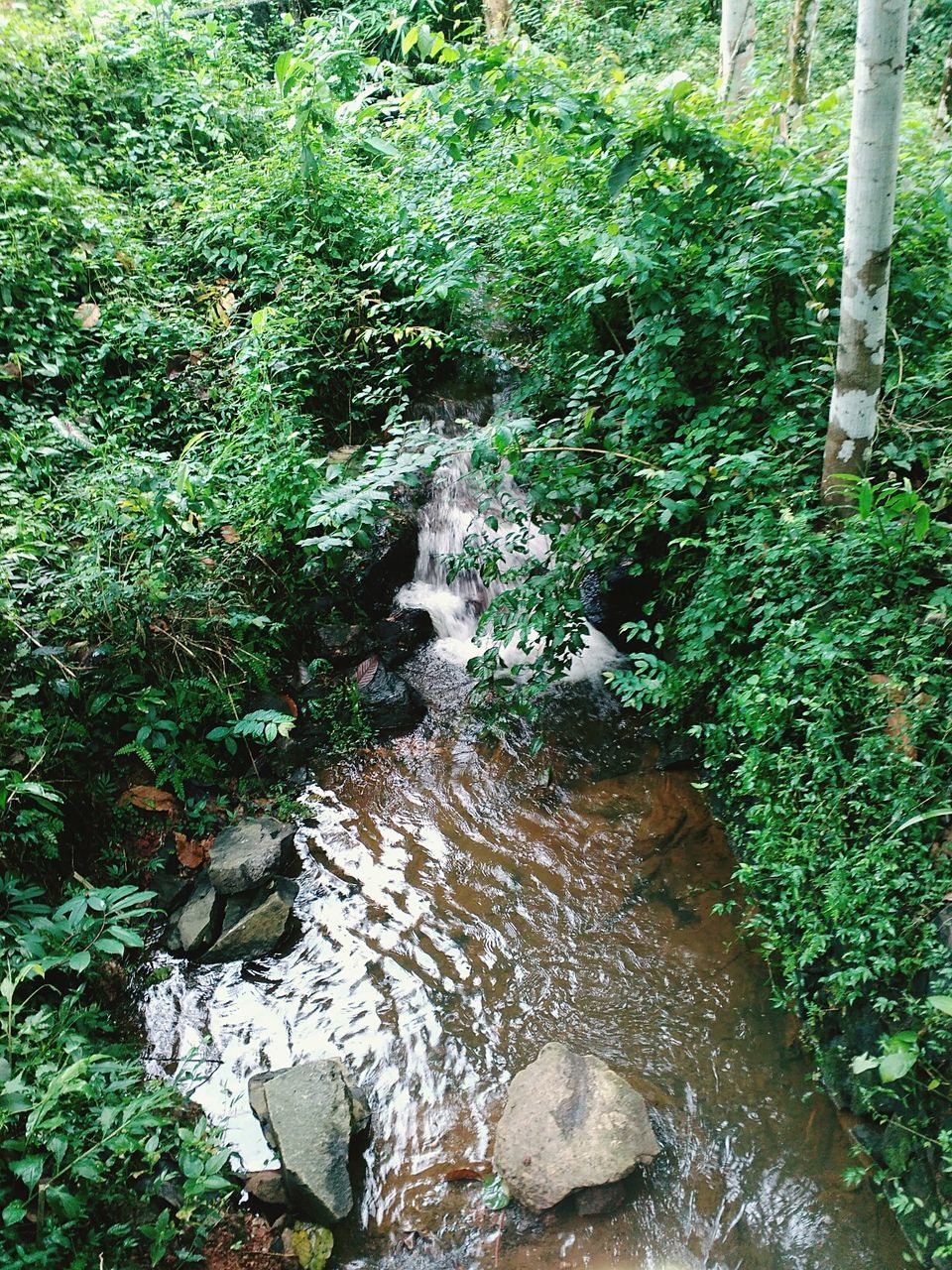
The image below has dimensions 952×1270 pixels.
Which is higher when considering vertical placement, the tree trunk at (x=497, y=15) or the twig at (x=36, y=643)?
the tree trunk at (x=497, y=15)

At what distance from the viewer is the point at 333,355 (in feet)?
22.6

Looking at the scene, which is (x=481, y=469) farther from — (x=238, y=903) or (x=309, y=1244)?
(x=309, y=1244)

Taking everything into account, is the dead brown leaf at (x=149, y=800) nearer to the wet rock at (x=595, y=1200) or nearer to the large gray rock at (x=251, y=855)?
the large gray rock at (x=251, y=855)

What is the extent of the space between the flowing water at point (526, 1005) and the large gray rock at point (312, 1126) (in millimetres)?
147

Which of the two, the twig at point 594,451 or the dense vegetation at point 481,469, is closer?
the dense vegetation at point 481,469

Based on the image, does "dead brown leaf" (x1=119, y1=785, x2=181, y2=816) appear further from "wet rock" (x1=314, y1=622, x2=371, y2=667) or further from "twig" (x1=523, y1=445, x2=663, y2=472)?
"twig" (x1=523, y1=445, x2=663, y2=472)

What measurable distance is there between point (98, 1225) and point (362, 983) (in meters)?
1.69

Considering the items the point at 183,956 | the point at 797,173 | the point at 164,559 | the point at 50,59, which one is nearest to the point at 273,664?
the point at 164,559

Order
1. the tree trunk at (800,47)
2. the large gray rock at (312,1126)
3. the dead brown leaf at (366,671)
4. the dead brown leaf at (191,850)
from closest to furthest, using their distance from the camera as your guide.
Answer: the large gray rock at (312,1126) → the dead brown leaf at (191,850) → the dead brown leaf at (366,671) → the tree trunk at (800,47)

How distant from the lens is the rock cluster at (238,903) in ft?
14.9

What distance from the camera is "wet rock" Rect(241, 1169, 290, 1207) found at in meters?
3.38

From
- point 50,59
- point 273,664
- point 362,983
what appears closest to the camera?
point 362,983

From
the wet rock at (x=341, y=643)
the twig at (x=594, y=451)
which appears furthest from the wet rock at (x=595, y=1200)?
the wet rock at (x=341, y=643)

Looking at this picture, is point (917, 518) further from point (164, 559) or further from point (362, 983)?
point (164, 559)
